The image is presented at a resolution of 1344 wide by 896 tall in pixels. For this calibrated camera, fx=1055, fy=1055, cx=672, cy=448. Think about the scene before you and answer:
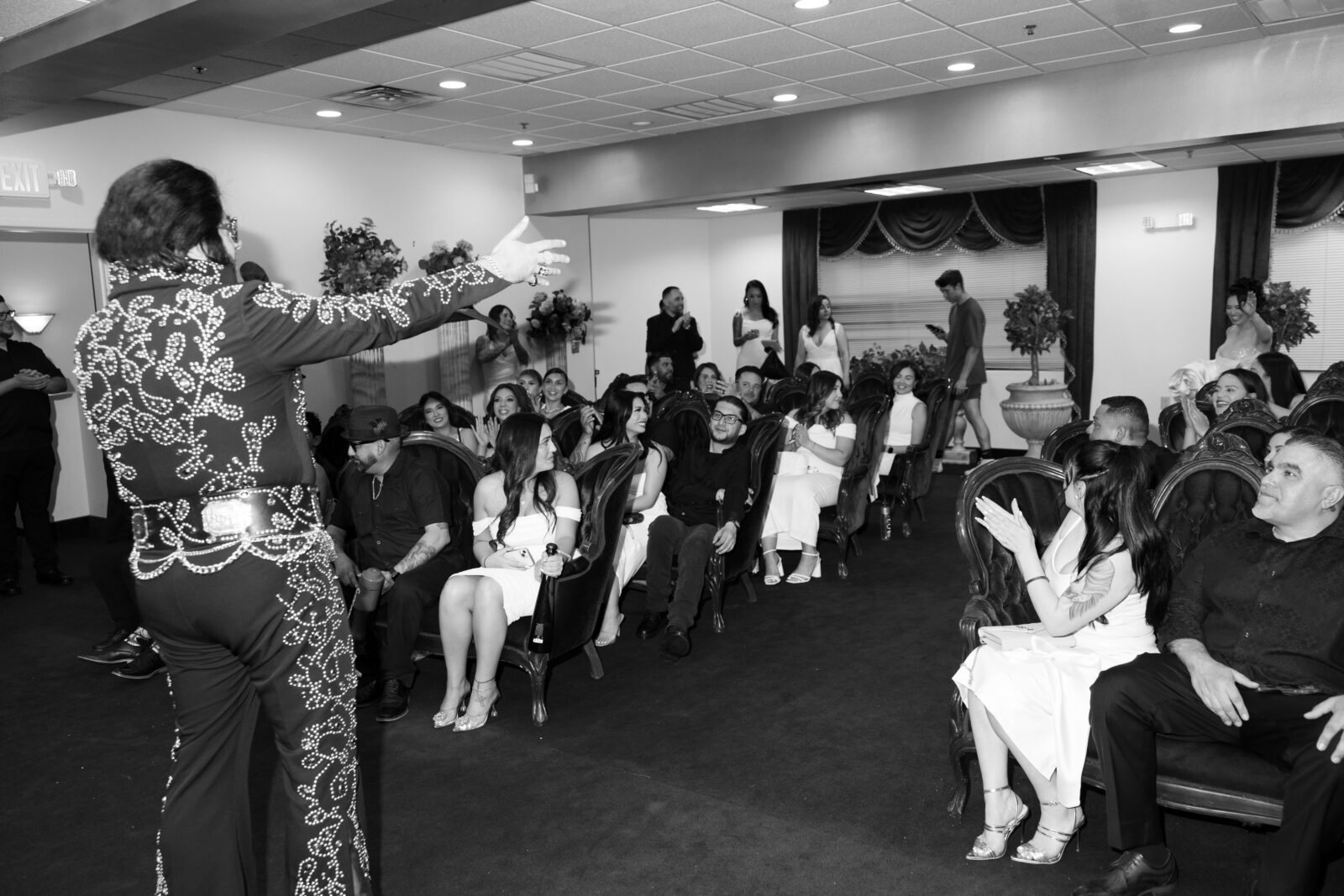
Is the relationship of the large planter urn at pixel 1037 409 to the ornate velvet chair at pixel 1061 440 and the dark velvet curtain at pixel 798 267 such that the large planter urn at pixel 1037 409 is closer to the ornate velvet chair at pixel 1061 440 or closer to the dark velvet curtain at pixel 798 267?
the dark velvet curtain at pixel 798 267

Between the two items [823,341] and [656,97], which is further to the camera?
[823,341]

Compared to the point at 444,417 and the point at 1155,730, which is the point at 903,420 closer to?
the point at 444,417

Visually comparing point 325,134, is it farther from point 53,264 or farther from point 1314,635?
point 1314,635

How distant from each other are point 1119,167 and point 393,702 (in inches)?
298

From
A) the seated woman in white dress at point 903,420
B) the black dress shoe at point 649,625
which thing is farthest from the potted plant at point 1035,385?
the black dress shoe at point 649,625

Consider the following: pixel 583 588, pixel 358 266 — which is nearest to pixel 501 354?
pixel 358 266

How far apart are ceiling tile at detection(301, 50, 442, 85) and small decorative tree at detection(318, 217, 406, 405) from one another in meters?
1.51

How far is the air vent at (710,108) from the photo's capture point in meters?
7.67

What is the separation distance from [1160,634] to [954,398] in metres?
4.84

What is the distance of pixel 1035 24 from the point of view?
5.75 m

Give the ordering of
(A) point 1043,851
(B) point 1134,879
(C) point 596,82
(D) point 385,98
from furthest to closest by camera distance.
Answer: (D) point 385,98
(C) point 596,82
(A) point 1043,851
(B) point 1134,879

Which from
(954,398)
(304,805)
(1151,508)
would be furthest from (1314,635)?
(954,398)

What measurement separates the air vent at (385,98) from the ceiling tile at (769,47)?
2.07m

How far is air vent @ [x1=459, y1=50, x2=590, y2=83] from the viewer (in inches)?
240
